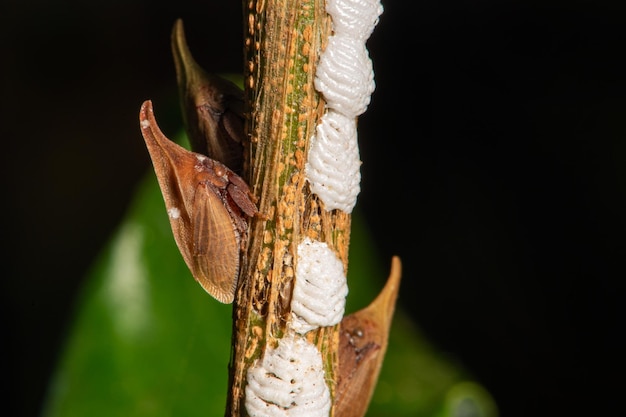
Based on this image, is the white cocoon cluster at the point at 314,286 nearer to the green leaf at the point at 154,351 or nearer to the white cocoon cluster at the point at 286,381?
the white cocoon cluster at the point at 286,381

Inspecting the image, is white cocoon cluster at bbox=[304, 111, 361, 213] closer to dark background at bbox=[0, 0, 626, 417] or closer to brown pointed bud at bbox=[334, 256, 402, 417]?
brown pointed bud at bbox=[334, 256, 402, 417]

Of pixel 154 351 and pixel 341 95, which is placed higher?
pixel 341 95

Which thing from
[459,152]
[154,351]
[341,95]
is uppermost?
[341,95]

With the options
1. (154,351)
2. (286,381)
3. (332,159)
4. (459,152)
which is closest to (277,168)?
(332,159)

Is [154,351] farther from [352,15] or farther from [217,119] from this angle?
[352,15]

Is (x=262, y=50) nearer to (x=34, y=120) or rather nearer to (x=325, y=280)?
(x=325, y=280)

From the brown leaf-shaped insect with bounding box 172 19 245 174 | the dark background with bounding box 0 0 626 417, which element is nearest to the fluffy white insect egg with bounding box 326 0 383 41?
the brown leaf-shaped insect with bounding box 172 19 245 174
